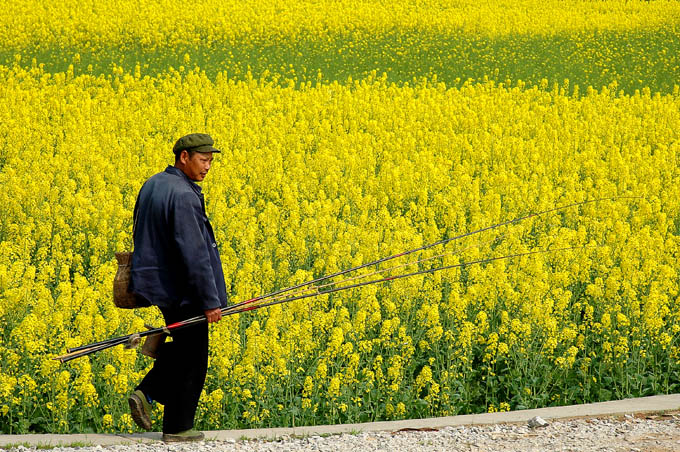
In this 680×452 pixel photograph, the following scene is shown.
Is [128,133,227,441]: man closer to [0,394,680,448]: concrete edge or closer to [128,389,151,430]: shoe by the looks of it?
[128,389,151,430]: shoe

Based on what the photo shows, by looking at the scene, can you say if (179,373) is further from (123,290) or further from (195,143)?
(195,143)

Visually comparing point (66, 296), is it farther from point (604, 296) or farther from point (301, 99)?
point (301, 99)

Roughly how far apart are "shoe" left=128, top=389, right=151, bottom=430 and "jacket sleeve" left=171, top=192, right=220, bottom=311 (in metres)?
0.65

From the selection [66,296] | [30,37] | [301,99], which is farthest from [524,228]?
[30,37]

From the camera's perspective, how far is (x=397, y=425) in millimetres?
5805

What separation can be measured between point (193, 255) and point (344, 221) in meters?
4.68

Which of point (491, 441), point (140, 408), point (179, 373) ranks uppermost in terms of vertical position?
point (179, 373)

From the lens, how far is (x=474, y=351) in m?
7.31

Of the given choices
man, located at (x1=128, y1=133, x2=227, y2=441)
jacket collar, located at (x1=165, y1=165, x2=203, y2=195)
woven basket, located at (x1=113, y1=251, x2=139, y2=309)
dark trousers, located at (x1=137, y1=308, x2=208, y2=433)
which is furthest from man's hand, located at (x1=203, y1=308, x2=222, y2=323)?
jacket collar, located at (x1=165, y1=165, x2=203, y2=195)

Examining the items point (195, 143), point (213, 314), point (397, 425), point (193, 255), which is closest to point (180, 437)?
point (213, 314)

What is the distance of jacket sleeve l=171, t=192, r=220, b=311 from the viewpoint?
16.4 ft

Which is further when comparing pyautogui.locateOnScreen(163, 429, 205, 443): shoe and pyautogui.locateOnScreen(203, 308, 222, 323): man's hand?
pyautogui.locateOnScreen(163, 429, 205, 443): shoe

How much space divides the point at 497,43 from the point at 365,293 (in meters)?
16.8

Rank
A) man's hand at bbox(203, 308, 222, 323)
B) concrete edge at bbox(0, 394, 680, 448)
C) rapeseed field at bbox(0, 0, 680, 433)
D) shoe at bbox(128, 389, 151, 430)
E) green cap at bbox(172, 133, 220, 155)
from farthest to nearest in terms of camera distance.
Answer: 1. rapeseed field at bbox(0, 0, 680, 433)
2. concrete edge at bbox(0, 394, 680, 448)
3. shoe at bbox(128, 389, 151, 430)
4. green cap at bbox(172, 133, 220, 155)
5. man's hand at bbox(203, 308, 222, 323)
